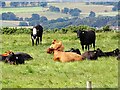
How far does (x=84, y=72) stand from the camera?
15.2 m

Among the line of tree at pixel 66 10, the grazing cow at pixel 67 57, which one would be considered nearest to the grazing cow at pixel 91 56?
the grazing cow at pixel 67 57

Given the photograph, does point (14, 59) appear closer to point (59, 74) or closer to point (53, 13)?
point (59, 74)

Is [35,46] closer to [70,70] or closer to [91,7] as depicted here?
[70,70]

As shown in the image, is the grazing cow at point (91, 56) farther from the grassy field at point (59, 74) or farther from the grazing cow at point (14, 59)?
the grazing cow at point (14, 59)

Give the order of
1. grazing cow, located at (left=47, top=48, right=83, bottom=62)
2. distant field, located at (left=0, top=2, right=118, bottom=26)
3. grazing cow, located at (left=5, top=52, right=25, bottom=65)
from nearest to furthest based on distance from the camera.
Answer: grazing cow, located at (left=5, top=52, right=25, bottom=65) < grazing cow, located at (left=47, top=48, right=83, bottom=62) < distant field, located at (left=0, top=2, right=118, bottom=26)

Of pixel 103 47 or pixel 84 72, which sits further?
pixel 103 47

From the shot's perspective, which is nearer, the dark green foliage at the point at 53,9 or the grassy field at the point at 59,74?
the grassy field at the point at 59,74

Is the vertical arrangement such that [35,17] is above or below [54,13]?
above

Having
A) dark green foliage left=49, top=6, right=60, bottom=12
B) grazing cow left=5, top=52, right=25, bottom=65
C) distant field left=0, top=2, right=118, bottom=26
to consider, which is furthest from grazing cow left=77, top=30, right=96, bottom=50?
dark green foliage left=49, top=6, right=60, bottom=12

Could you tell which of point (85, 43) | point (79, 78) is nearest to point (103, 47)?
point (85, 43)

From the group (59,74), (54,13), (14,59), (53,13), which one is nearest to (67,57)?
(14,59)

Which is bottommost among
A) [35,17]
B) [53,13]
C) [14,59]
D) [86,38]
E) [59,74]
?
[53,13]

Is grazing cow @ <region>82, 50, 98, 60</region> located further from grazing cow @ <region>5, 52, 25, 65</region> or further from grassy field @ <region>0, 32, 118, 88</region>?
grazing cow @ <region>5, 52, 25, 65</region>

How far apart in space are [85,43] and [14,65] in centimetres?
875
